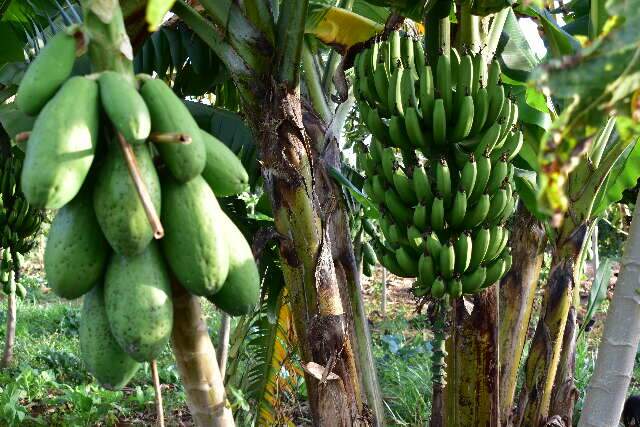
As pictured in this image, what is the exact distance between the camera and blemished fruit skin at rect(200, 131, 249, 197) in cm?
81

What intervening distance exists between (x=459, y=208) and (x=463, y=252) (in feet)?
0.47

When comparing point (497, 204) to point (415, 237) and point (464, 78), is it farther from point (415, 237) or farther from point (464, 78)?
point (464, 78)

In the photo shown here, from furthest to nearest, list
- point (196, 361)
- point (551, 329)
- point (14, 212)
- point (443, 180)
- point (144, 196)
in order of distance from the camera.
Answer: point (14, 212) → point (551, 329) → point (443, 180) → point (196, 361) → point (144, 196)

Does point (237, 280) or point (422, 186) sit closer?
point (237, 280)

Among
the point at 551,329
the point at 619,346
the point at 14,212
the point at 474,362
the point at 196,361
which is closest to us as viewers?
the point at 196,361

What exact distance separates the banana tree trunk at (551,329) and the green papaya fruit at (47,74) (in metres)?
1.99

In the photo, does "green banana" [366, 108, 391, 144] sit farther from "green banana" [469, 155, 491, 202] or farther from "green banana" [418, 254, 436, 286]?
"green banana" [418, 254, 436, 286]

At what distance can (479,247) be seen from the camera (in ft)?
6.53

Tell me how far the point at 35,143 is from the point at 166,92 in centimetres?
16

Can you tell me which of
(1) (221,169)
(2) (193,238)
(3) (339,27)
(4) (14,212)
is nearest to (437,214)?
(3) (339,27)

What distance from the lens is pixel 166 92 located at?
748 mm

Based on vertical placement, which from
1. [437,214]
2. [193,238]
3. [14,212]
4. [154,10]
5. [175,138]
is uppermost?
[154,10]

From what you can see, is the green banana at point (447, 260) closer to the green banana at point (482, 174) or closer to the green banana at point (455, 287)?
the green banana at point (455, 287)

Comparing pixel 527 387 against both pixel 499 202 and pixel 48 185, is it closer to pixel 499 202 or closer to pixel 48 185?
pixel 499 202
